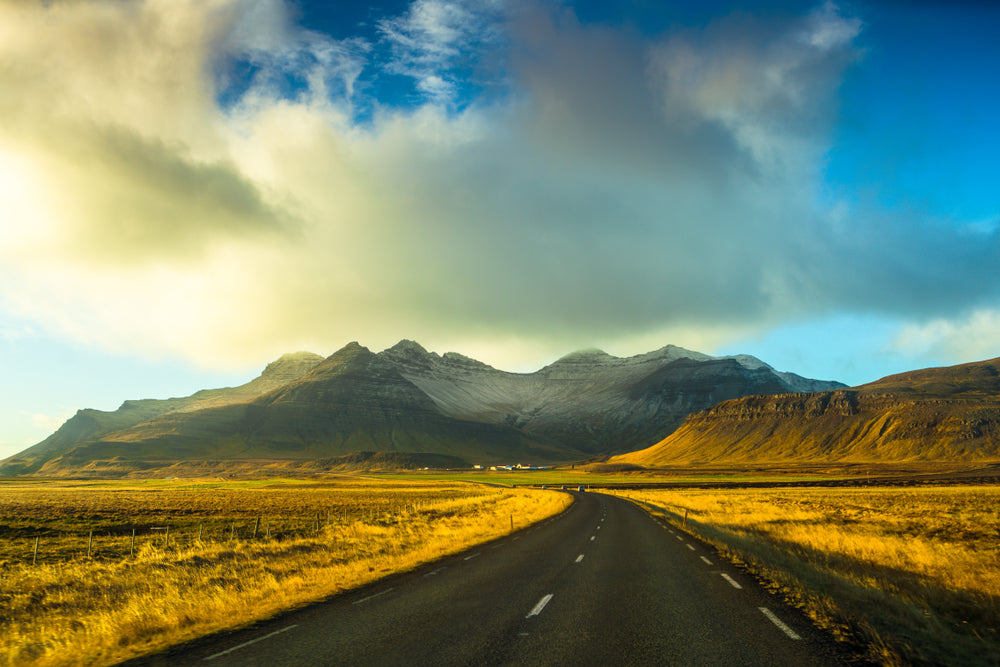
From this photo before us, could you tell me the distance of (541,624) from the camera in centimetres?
1039

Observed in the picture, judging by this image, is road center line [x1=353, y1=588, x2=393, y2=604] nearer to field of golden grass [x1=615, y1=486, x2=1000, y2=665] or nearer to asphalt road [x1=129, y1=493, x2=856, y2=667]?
asphalt road [x1=129, y1=493, x2=856, y2=667]

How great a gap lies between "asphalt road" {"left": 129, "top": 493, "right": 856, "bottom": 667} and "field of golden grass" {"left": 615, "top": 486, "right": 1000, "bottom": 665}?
0.85m

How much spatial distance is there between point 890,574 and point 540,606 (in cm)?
1029

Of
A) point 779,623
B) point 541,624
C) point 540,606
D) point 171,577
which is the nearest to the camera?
point 779,623

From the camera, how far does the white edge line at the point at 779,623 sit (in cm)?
940

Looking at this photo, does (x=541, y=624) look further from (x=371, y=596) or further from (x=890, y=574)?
(x=890, y=574)

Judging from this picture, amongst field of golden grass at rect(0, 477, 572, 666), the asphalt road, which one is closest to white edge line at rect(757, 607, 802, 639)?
the asphalt road

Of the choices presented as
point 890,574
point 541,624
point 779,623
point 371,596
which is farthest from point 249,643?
point 890,574

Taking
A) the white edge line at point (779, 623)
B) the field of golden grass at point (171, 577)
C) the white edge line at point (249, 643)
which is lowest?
the field of golden grass at point (171, 577)

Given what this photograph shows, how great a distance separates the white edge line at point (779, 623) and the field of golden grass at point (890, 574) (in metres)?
0.67

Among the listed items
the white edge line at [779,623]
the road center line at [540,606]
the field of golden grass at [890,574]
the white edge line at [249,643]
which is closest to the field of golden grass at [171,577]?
the white edge line at [249,643]

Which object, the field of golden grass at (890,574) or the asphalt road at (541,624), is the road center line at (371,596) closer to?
the asphalt road at (541,624)

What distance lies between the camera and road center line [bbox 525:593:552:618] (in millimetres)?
11214

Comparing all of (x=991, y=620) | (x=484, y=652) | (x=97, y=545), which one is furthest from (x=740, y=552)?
(x=97, y=545)
